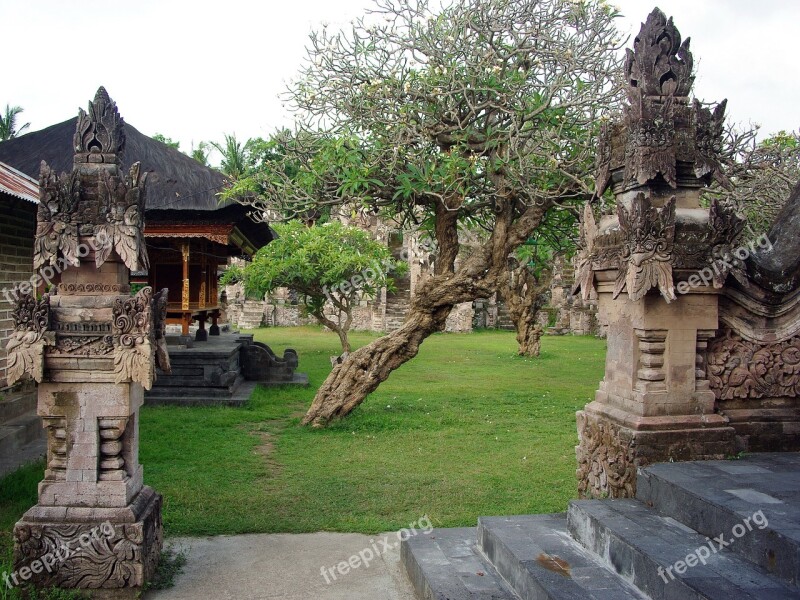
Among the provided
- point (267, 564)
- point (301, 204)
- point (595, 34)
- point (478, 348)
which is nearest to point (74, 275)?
point (267, 564)

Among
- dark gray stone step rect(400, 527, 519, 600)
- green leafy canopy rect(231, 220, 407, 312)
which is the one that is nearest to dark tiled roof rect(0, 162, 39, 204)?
dark gray stone step rect(400, 527, 519, 600)

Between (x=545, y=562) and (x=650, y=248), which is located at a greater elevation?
(x=650, y=248)

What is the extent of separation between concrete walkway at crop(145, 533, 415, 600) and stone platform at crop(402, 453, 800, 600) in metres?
0.31

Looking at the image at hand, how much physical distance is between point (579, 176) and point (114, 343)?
6.31m

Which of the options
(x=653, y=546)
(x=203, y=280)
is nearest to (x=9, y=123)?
(x=203, y=280)

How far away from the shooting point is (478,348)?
21219 millimetres

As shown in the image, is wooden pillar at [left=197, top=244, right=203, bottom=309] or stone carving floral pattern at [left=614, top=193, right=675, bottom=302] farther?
wooden pillar at [left=197, top=244, right=203, bottom=309]

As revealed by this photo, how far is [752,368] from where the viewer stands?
14.7ft

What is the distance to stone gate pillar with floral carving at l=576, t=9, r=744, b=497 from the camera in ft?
13.7

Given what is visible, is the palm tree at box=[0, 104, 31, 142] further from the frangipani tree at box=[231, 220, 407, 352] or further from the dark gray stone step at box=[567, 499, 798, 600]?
the dark gray stone step at box=[567, 499, 798, 600]

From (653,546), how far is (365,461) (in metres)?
4.64

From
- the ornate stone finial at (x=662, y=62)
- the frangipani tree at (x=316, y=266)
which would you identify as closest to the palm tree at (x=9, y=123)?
the frangipani tree at (x=316, y=266)

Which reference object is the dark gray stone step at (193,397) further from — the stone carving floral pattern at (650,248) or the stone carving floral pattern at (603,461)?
the stone carving floral pattern at (650,248)

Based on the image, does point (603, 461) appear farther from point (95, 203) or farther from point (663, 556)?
point (95, 203)
